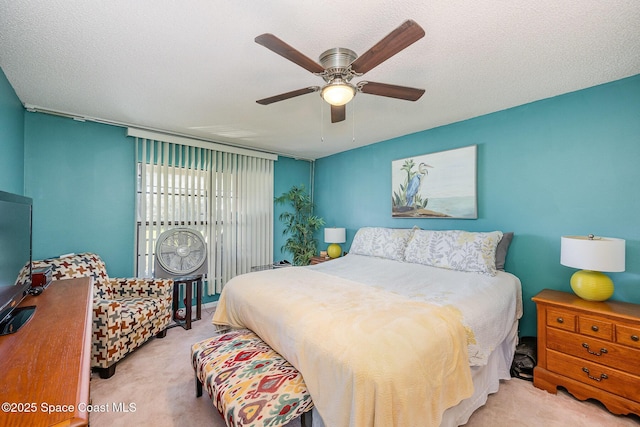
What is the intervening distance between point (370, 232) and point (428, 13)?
2512 mm

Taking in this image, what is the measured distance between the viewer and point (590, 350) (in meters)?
1.92

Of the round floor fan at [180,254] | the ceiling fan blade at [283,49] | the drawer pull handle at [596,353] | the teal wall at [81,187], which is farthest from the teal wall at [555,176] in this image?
the teal wall at [81,187]

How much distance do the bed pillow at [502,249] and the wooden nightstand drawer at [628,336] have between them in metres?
0.88

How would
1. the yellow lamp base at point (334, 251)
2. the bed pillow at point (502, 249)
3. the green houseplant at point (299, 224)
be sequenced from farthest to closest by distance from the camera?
the green houseplant at point (299, 224) → the yellow lamp base at point (334, 251) → the bed pillow at point (502, 249)

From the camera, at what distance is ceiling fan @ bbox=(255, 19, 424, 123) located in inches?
49.8

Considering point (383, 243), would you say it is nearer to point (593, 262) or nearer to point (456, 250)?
point (456, 250)

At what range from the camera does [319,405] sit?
4.27 ft

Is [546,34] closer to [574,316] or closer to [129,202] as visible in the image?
[574,316]

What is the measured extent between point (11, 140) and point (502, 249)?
4.57m

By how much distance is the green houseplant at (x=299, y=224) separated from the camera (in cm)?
452

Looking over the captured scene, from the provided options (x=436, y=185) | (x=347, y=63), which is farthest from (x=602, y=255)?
(x=347, y=63)

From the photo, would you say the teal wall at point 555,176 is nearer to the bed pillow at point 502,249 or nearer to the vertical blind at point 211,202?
the bed pillow at point 502,249

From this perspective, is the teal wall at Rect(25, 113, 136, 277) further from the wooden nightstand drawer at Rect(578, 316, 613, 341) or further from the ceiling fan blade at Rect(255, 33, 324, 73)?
the wooden nightstand drawer at Rect(578, 316, 613, 341)

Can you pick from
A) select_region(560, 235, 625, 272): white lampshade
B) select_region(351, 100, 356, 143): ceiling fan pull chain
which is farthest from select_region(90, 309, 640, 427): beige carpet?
select_region(351, 100, 356, 143): ceiling fan pull chain
